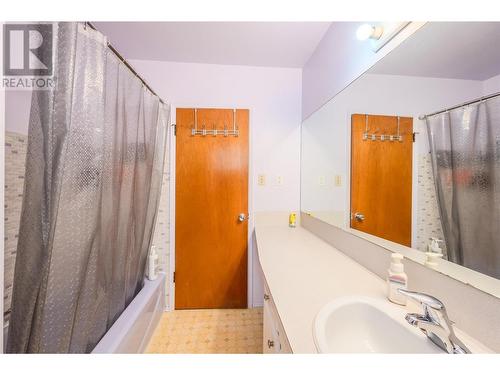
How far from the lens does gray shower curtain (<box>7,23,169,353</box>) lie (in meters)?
0.70

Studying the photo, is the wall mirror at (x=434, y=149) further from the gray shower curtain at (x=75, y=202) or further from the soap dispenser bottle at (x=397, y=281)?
the gray shower curtain at (x=75, y=202)

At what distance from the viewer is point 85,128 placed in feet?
2.64

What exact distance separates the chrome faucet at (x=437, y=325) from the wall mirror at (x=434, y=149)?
0.17 meters

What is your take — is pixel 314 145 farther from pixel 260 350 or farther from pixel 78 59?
pixel 260 350

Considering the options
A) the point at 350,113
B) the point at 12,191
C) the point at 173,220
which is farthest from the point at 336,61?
the point at 12,191

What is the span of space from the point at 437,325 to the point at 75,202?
125 cm

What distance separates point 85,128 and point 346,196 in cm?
143

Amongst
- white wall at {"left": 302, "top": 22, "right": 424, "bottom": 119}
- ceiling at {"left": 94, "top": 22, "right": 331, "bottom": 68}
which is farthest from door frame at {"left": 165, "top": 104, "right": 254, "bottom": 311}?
white wall at {"left": 302, "top": 22, "right": 424, "bottom": 119}

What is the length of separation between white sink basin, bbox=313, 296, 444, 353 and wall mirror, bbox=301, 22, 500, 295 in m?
0.23

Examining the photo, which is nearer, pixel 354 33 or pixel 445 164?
pixel 445 164

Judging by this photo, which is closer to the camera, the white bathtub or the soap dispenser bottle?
the soap dispenser bottle

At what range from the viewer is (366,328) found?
69cm

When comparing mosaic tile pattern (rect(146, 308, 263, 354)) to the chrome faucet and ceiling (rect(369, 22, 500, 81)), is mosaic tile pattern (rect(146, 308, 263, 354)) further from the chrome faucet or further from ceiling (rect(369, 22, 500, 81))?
ceiling (rect(369, 22, 500, 81))

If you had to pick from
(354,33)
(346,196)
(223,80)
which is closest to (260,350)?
(346,196)
